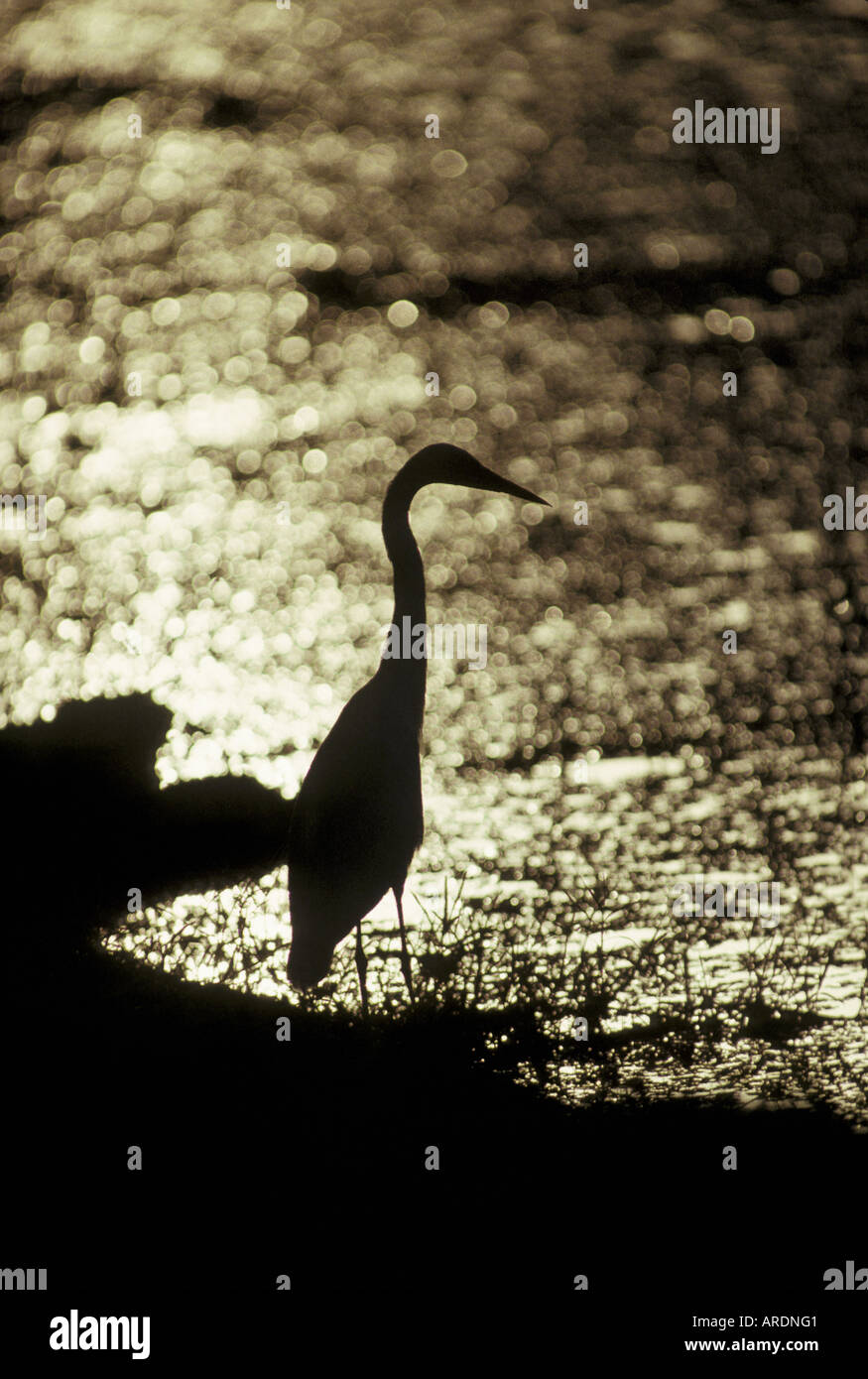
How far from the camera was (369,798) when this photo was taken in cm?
Result: 755

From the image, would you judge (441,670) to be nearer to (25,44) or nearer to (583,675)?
(583,675)

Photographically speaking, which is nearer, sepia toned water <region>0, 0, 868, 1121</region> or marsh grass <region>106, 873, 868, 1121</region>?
marsh grass <region>106, 873, 868, 1121</region>

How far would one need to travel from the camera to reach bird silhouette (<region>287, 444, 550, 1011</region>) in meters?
7.27

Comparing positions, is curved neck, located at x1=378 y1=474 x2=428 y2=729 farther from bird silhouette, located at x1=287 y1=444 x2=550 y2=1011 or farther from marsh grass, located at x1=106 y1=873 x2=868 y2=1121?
marsh grass, located at x1=106 y1=873 x2=868 y2=1121

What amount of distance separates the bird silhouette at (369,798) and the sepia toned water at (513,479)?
0.38 m

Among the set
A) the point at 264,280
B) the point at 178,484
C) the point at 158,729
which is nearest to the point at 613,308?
the point at 264,280

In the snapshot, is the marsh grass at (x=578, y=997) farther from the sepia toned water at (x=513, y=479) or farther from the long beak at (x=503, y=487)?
the long beak at (x=503, y=487)

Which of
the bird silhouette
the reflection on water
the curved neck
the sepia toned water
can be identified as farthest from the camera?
the sepia toned water

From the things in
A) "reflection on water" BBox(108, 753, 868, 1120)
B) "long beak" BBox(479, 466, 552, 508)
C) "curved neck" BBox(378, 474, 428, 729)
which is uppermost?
"long beak" BBox(479, 466, 552, 508)

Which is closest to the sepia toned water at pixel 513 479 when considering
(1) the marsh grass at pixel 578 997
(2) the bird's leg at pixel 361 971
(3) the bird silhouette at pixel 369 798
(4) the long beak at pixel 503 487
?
(1) the marsh grass at pixel 578 997

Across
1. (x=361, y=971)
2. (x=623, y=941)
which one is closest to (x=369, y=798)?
(x=361, y=971)

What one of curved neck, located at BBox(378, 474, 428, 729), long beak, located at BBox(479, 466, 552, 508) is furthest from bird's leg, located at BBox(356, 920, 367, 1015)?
long beak, located at BBox(479, 466, 552, 508)

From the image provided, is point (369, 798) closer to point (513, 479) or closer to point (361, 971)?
point (361, 971)

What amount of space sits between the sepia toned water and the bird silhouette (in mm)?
381
